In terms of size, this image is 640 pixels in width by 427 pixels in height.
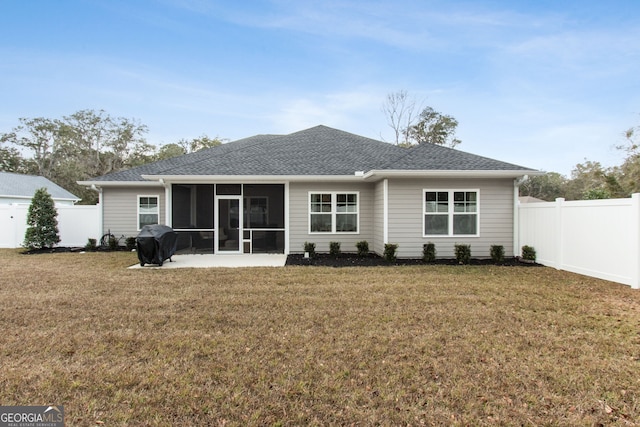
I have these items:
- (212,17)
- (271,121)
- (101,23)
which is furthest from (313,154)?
(271,121)

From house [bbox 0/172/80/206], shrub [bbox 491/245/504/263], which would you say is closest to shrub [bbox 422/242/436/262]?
shrub [bbox 491/245/504/263]

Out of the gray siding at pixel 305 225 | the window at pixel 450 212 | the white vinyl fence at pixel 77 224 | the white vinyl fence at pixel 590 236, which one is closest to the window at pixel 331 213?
the gray siding at pixel 305 225

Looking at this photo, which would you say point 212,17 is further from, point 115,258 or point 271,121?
point 271,121

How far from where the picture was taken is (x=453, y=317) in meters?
4.88

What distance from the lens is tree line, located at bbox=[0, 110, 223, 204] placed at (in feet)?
107

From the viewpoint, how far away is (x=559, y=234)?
8.66m

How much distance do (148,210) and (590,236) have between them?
45.0 feet

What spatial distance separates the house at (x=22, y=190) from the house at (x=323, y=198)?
12.1m

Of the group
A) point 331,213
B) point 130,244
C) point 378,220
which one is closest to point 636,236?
point 378,220

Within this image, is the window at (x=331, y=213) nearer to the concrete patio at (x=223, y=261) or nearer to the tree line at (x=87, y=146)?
the concrete patio at (x=223, y=261)

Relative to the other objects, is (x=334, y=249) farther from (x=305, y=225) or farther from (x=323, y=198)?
(x=323, y=198)

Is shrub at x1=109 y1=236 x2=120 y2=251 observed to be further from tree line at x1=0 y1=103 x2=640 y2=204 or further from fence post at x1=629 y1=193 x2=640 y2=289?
tree line at x1=0 y1=103 x2=640 y2=204

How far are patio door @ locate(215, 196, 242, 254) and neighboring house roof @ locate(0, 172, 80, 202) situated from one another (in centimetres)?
1586

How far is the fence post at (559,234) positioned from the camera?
856 centimetres
